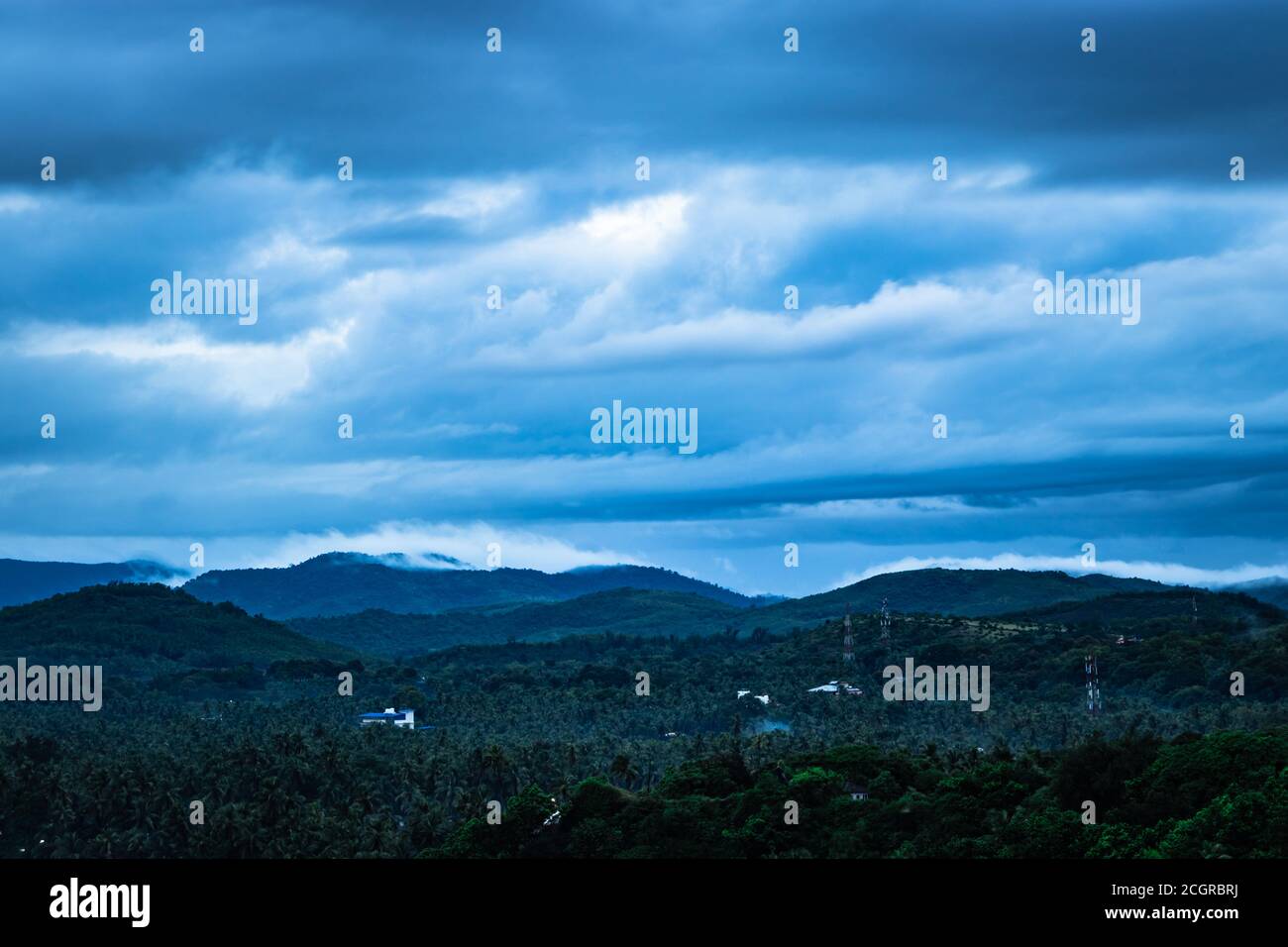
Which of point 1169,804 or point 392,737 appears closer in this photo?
point 1169,804
